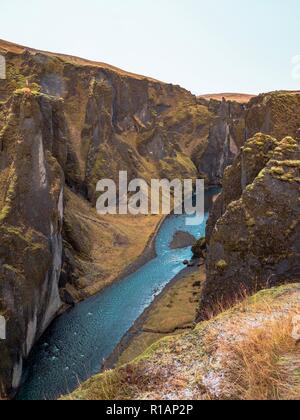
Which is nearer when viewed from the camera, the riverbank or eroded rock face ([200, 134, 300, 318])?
eroded rock face ([200, 134, 300, 318])

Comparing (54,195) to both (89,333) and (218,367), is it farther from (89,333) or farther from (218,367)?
(218,367)

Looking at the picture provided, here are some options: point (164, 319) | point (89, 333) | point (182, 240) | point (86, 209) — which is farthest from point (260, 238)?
point (86, 209)

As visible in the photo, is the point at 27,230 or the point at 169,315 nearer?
the point at 27,230

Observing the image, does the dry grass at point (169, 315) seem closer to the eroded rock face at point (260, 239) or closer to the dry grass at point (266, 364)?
the eroded rock face at point (260, 239)

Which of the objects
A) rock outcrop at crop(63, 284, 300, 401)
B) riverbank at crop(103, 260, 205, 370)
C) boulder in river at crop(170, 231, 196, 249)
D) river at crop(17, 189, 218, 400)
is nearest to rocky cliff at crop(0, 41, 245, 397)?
river at crop(17, 189, 218, 400)

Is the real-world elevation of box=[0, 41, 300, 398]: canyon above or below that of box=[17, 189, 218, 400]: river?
above

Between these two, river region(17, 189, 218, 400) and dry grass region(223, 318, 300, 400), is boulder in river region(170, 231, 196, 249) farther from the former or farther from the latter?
dry grass region(223, 318, 300, 400)

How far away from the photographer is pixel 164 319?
65.6 m

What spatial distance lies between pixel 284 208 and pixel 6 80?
394ft

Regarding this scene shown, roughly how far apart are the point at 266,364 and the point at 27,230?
5577 centimetres

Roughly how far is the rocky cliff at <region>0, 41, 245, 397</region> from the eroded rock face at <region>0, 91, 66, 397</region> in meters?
0.15

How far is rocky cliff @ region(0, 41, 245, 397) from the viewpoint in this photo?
5747 centimetres

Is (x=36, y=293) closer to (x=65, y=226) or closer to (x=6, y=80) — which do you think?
(x=65, y=226)
